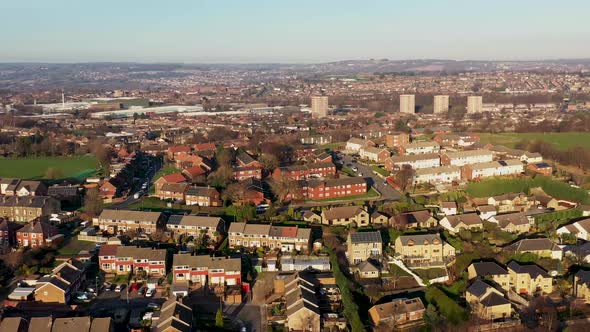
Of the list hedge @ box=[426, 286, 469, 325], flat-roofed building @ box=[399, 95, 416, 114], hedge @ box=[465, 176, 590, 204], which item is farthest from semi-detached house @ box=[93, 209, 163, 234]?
flat-roofed building @ box=[399, 95, 416, 114]

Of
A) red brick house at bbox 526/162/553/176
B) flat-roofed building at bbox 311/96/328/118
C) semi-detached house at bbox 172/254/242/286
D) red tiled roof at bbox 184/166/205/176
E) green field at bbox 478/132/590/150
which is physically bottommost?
semi-detached house at bbox 172/254/242/286

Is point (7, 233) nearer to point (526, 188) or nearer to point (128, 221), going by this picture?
point (128, 221)

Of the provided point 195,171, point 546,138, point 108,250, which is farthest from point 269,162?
point 546,138

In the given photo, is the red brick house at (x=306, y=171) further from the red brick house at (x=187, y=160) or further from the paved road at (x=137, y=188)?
the paved road at (x=137, y=188)

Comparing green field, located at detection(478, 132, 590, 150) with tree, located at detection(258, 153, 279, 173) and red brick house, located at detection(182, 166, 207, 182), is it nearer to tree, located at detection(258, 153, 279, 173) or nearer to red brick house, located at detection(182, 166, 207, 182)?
tree, located at detection(258, 153, 279, 173)

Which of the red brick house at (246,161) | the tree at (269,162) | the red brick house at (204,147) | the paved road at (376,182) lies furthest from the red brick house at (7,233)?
the red brick house at (204,147)

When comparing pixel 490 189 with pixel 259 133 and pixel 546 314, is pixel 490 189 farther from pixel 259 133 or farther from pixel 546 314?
pixel 259 133

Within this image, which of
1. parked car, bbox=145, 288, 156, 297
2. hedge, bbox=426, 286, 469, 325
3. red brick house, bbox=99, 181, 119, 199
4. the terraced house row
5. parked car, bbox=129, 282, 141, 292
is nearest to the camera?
hedge, bbox=426, 286, 469, 325

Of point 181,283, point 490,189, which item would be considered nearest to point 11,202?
point 181,283
